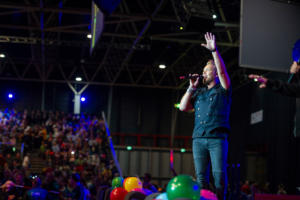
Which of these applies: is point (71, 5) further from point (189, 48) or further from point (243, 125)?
point (243, 125)

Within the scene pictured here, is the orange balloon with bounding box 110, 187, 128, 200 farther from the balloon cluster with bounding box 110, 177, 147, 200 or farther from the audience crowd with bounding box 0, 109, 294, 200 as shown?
the audience crowd with bounding box 0, 109, 294, 200

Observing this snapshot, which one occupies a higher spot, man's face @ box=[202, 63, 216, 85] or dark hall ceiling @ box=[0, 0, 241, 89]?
dark hall ceiling @ box=[0, 0, 241, 89]

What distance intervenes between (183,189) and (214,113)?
1335mm

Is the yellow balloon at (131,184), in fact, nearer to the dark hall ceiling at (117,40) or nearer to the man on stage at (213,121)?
the man on stage at (213,121)

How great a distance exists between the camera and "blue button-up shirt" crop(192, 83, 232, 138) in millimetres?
4285

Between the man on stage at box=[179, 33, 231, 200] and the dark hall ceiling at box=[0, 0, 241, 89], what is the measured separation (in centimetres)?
663

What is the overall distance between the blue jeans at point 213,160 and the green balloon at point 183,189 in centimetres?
87

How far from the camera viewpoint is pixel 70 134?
64.2ft

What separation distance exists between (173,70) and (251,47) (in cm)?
1887

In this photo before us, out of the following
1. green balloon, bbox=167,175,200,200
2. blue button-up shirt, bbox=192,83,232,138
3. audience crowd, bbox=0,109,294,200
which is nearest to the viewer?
green balloon, bbox=167,175,200,200

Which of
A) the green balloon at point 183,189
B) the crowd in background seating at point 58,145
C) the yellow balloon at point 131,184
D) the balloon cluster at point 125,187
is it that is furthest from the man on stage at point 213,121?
the crowd in background seating at point 58,145

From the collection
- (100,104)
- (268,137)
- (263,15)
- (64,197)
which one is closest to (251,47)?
(263,15)

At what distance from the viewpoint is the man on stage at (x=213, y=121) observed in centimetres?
419

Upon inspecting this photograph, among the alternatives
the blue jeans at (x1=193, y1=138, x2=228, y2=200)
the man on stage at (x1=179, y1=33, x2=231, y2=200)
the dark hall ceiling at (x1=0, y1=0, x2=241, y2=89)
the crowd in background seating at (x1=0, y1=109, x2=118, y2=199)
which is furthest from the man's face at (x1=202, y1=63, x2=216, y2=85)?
the crowd in background seating at (x1=0, y1=109, x2=118, y2=199)
